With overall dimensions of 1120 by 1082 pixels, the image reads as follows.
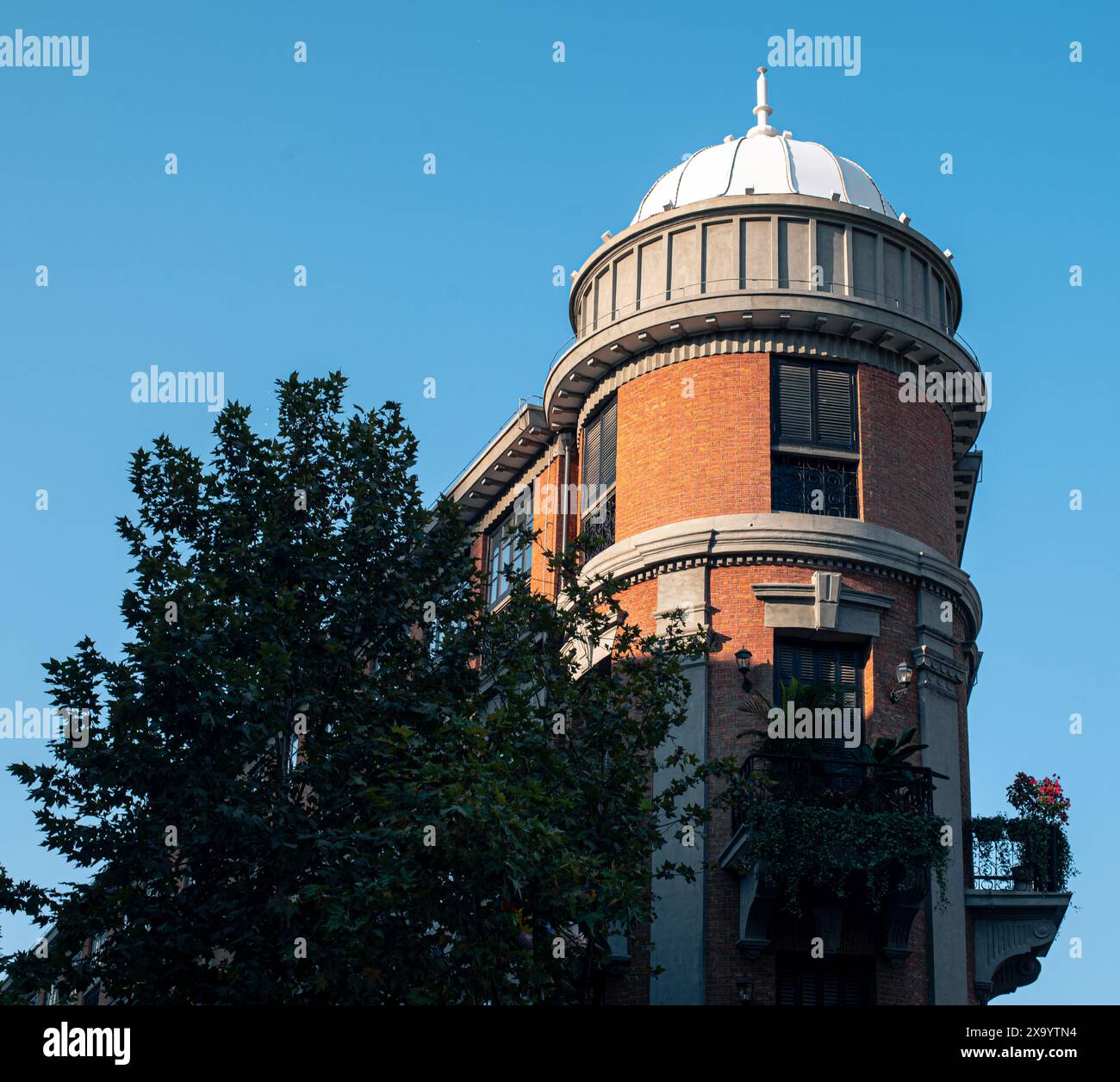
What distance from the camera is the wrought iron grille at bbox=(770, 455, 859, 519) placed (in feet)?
99.0

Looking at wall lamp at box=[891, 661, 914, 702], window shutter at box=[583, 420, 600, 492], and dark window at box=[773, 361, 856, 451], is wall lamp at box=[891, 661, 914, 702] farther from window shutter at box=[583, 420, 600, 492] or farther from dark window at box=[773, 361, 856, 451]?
window shutter at box=[583, 420, 600, 492]

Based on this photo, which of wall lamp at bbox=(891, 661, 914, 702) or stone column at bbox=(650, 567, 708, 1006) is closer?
stone column at bbox=(650, 567, 708, 1006)

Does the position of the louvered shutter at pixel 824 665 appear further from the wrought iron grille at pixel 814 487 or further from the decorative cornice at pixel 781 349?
the decorative cornice at pixel 781 349

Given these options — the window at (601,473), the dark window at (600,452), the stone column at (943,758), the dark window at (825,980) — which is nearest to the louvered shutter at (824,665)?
the stone column at (943,758)

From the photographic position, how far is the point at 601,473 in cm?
3350

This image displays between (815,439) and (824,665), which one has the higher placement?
(815,439)

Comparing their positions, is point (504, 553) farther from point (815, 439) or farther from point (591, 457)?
point (815, 439)

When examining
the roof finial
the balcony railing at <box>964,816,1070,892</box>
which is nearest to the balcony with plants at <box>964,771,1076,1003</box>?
the balcony railing at <box>964,816,1070,892</box>

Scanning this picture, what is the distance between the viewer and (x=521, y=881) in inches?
808

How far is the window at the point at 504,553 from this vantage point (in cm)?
3762

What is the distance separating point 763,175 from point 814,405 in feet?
18.9

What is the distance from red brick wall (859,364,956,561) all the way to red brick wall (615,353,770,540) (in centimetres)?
207

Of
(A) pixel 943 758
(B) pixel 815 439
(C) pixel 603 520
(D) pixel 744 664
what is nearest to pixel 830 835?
(D) pixel 744 664
